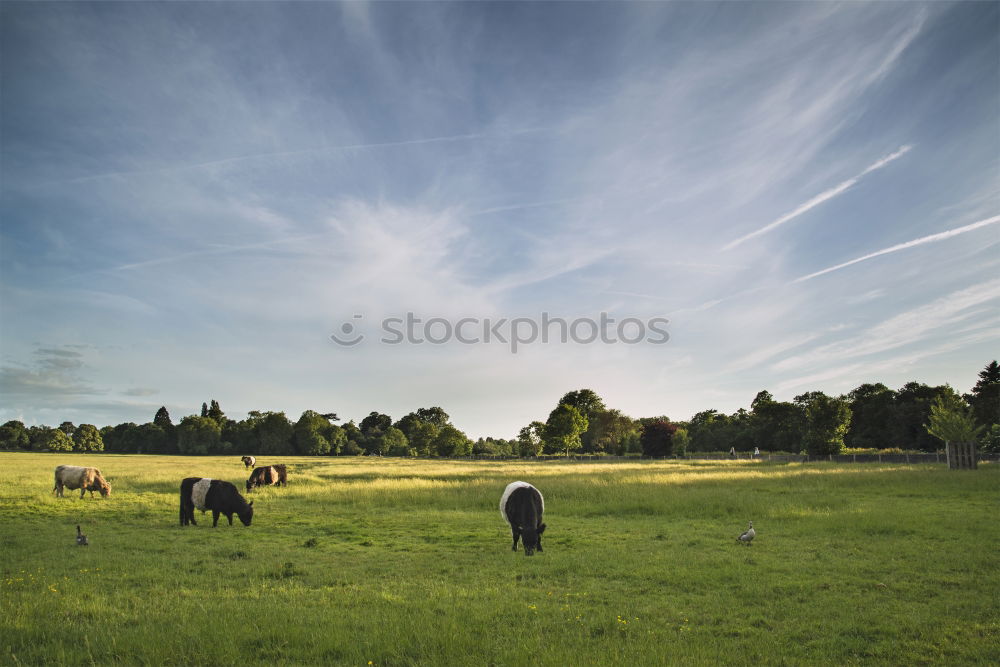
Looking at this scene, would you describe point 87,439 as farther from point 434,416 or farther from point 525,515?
point 525,515

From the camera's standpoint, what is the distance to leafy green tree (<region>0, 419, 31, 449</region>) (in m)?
130

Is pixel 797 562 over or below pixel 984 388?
below

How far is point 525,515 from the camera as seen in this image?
1531 cm

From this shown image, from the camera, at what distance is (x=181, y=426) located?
423ft

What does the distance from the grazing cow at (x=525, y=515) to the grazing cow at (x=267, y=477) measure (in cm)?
2385

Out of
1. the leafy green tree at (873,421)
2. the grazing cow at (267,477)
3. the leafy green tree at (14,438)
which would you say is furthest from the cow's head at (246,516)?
the leafy green tree at (14,438)

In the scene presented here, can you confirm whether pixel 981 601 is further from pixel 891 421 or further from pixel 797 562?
pixel 891 421

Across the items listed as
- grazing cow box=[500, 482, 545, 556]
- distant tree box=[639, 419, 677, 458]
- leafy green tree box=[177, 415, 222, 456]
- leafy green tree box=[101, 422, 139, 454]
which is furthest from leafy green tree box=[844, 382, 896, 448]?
leafy green tree box=[101, 422, 139, 454]

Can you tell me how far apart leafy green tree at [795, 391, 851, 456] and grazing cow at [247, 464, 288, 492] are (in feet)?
211

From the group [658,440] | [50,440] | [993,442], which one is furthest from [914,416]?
[50,440]

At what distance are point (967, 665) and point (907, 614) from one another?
2.00m

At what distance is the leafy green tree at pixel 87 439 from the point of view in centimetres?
13350

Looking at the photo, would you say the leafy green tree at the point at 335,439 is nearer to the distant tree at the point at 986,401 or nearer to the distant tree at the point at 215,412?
the distant tree at the point at 215,412

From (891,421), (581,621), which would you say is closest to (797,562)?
(581,621)
